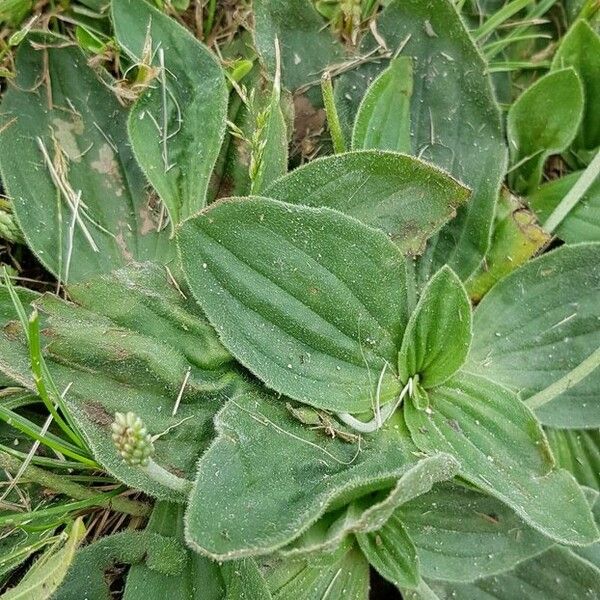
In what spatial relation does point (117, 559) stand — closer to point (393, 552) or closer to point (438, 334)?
point (393, 552)

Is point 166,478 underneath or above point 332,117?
underneath

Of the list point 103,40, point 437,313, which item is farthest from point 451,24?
point 103,40

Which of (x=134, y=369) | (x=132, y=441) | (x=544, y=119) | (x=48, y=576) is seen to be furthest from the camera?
(x=544, y=119)

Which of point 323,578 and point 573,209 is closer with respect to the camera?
point 323,578

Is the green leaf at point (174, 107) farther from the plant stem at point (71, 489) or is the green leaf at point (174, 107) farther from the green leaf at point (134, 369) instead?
the plant stem at point (71, 489)

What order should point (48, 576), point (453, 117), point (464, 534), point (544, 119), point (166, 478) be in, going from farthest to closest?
1. point (544, 119)
2. point (453, 117)
3. point (464, 534)
4. point (48, 576)
5. point (166, 478)

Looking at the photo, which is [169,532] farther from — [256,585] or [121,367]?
[121,367]

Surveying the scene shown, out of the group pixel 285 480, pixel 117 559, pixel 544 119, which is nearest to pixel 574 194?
pixel 544 119

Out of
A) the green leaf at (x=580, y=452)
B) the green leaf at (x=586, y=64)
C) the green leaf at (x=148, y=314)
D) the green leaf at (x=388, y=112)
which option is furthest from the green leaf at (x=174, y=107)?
the green leaf at (x=580, y=452)
